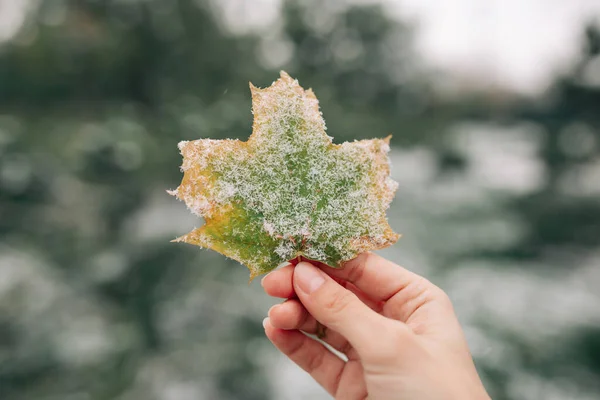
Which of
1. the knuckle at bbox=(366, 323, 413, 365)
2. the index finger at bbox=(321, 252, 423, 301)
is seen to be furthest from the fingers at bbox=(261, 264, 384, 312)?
the knuckle at bbox=(366, 323, 413, 365)

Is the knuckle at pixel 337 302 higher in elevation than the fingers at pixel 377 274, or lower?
lower

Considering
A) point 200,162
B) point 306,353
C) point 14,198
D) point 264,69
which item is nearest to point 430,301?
point 306,353

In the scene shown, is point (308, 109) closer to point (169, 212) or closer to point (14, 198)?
point (169, 212)

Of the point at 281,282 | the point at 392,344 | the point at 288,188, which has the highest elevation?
the point at 288,188

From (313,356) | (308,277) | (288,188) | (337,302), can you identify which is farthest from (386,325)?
(313,356)

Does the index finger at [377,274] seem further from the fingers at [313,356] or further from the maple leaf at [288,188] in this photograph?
the fingers at [313,356]

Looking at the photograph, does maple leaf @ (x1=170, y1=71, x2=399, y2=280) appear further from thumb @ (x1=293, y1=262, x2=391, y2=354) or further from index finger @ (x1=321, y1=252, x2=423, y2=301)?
index finger @ (x1=321, y1=252, x2=423, y2=301)

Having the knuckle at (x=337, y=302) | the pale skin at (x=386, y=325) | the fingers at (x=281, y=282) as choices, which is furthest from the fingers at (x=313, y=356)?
the knuckle at (x=337, y=302)

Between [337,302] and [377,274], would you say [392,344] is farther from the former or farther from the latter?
[377,274]
